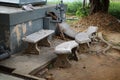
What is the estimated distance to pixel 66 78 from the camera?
534 cm

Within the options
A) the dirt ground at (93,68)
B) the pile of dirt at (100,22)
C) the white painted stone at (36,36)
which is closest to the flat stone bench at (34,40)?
the white painted stone at (36,36)

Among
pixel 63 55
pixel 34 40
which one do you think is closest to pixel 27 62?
pixel 34 40

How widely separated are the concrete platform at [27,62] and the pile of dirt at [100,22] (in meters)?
4.08

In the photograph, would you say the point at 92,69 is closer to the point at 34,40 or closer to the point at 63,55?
the point at 63,55

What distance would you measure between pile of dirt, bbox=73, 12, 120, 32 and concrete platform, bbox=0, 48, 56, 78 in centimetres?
408

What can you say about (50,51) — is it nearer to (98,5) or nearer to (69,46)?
(69,46)

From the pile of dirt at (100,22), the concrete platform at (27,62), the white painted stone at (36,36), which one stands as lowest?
the concrete platform at (27,62)

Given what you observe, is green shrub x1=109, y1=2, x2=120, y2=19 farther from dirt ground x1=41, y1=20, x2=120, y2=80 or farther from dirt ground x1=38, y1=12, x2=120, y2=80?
dirt ground x1=41, y1=20, x2=120, y2=80

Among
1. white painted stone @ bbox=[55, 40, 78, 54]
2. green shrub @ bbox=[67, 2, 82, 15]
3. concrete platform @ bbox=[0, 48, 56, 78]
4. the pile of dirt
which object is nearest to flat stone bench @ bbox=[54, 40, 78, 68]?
white painted stone @ bbox=[55, 40, 78, 54]

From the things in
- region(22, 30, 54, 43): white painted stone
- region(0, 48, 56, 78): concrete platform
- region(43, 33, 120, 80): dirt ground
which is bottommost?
region(43, 33, 120, 80): dirt ground

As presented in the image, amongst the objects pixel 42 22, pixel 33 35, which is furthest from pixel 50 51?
pixel 42 22

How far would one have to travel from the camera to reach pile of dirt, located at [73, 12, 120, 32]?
9922 mm

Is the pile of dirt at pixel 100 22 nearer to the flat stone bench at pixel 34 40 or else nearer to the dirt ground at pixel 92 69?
the dirt ground at pixel 92 69

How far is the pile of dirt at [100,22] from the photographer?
32.6 ft
